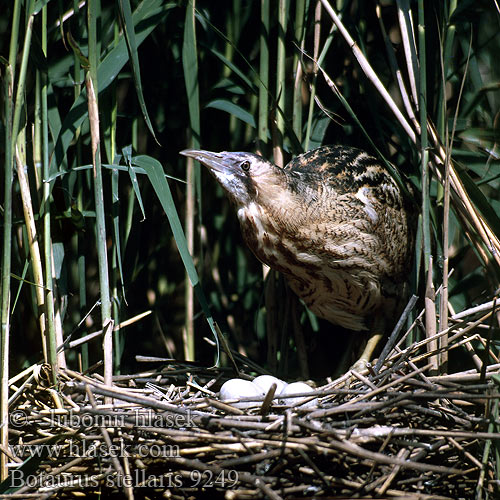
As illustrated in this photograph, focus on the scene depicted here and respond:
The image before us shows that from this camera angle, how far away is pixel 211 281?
3004mm

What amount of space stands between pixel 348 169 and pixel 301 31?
53cm

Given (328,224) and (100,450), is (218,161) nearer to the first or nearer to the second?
(328,224)

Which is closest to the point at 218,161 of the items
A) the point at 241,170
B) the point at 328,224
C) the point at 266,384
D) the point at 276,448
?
the point at 241,170

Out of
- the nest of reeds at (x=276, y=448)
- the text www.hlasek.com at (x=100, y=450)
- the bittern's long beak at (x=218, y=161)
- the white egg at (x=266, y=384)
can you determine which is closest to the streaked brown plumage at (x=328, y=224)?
the bittern's long beak at (x=218, y=161)

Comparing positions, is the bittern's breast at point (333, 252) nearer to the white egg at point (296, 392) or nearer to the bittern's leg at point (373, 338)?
the bittern's leg at point (373, 338)

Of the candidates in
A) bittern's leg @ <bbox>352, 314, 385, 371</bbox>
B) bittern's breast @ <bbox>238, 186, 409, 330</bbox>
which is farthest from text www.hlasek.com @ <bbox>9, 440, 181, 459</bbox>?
bittern's leg @ <bbox>352, 314, 385, 371</bbox>

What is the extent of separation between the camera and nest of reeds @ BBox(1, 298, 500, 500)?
6.22 ft

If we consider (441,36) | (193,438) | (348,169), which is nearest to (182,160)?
(348,169)

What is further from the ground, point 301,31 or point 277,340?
point 301,31

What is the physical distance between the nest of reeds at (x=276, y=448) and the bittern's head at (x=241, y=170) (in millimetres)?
730

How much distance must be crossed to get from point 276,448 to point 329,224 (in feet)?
3.04

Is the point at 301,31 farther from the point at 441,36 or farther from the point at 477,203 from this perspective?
the point at 477,203

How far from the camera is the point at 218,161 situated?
2.39 metres

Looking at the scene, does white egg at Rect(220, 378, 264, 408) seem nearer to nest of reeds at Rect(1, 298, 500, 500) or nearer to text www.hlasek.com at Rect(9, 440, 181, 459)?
nest of reeds at Rect(1, 298, 500, 500)
